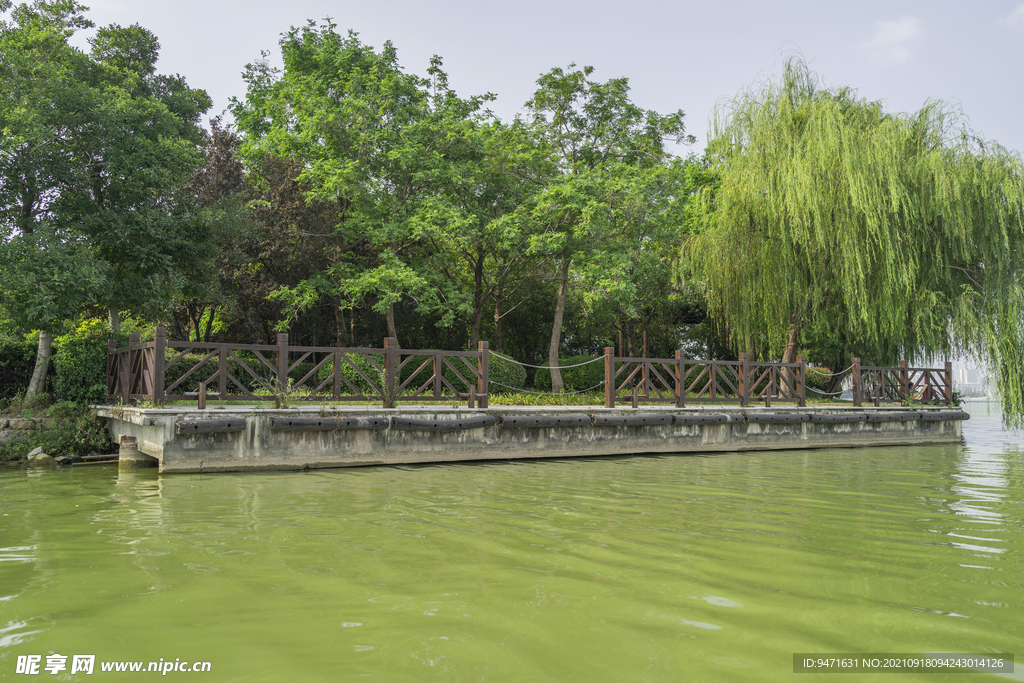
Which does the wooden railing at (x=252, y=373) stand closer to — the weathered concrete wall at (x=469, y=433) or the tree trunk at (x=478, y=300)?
the weathered concrete wall at (x=469, y=433)

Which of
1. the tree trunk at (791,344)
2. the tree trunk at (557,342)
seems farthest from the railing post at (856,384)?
the tree trunk at (557,342)

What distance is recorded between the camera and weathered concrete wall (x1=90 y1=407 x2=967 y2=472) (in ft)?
29.2

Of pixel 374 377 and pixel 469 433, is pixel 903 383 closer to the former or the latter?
pixel 469 433

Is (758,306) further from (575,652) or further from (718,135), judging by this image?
(575,652)

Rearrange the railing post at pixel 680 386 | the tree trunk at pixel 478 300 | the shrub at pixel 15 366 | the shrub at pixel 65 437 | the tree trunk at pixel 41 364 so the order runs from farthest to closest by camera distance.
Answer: the tree trunk at pixel 478 300, the railing post at pixel 680 386, the shrub at pixel 15 366, the tree trunk at pixel 41 364, the shrub at pixel 65 437

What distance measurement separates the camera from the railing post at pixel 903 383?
17.0m

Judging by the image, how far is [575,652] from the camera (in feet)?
9.05

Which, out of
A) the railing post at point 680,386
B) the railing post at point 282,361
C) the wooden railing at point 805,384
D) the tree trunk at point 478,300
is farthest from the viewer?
the tree trunk at point 478,300

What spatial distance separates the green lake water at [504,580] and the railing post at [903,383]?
36.9 ft

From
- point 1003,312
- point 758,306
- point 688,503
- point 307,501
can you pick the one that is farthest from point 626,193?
point 307,501

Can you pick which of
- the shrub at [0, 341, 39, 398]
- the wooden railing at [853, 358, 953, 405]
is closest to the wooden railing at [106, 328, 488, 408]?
the shrub at [0, 341, 39, 398]

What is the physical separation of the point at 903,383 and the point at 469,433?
13.3m

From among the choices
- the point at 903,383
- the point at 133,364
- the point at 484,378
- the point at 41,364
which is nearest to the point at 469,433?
the point at 484,378

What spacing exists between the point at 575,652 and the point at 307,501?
4496mm
